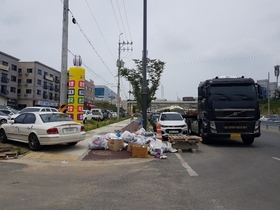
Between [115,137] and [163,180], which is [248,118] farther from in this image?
[163,180]

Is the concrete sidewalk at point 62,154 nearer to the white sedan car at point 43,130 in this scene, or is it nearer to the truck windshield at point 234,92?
the white sedan car at point 43,130

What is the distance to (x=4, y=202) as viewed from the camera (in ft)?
16.3

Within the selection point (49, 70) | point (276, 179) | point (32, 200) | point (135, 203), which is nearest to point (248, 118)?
point (276, 179)

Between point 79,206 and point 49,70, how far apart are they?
246 ft

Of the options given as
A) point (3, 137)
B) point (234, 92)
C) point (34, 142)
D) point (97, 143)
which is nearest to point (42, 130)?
point (34, 142)

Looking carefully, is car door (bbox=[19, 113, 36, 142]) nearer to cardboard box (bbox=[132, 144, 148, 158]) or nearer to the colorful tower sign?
cardboard box (bbox=[132, 144, 148, 158])

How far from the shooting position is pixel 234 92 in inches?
506

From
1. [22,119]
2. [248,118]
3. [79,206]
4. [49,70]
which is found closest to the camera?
[79,206]

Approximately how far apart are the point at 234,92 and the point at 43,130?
27.8ft

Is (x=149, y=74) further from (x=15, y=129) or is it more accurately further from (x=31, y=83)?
(x=31, y=83)

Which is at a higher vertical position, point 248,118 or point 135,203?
point 248,118

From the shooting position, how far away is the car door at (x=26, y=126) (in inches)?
414

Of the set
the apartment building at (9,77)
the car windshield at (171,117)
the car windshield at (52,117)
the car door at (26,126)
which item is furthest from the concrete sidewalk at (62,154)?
the apartment building at (9,77)

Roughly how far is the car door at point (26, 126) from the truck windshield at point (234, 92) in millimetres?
7889
